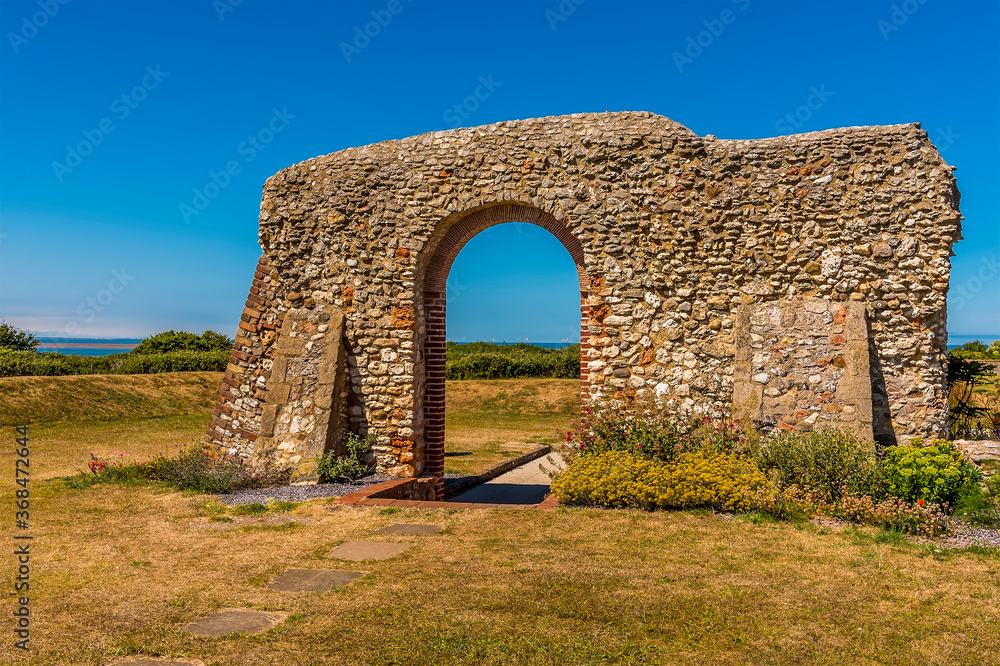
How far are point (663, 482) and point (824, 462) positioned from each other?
1.60m

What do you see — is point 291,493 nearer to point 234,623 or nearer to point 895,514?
point 234,623

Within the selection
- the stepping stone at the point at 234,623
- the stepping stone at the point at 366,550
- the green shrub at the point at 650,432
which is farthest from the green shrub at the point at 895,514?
the stepping stone at the point at 234,623

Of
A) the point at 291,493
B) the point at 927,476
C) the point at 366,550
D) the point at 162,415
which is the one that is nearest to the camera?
the point at 366,550

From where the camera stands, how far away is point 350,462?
9.05 meters

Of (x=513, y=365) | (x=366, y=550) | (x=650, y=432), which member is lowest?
(x=366, y=550)

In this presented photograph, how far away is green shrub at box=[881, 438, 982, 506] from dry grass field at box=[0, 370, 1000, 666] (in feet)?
2.80

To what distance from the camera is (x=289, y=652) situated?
3.73 metres

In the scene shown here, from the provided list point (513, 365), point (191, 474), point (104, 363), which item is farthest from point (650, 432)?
point (104, 363)

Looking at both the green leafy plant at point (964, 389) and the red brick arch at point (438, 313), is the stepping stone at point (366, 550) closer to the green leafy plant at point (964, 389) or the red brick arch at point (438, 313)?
the red brick arch at point (438, 313)

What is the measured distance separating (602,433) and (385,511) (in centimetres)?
275

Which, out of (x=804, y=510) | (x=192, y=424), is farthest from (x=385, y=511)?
(x=192, y=424)

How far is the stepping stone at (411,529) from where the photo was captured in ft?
20.8

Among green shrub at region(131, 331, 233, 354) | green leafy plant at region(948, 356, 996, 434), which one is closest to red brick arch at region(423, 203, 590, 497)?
green leafy plant at region(948, 356, 996, 434)

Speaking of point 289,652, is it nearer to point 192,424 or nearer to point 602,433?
point 602,433
